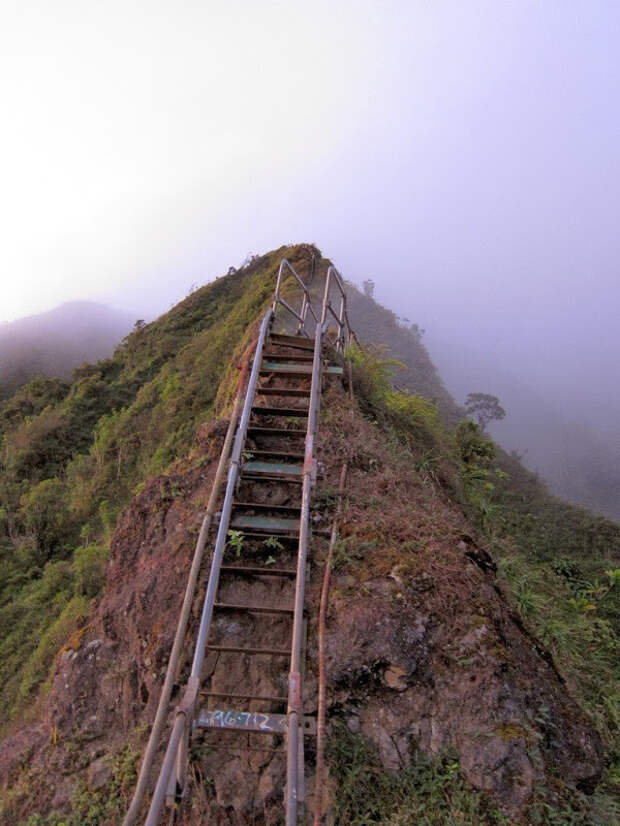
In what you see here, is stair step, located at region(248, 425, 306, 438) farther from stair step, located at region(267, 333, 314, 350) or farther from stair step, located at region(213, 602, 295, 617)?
stair step, located at region(213, 602, 295, 617)

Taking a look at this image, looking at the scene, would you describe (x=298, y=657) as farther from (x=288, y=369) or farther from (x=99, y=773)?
(x=288, y=369)

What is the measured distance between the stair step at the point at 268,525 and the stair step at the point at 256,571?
374mm

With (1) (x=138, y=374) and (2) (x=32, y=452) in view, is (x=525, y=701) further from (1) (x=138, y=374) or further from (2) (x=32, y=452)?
(1) (x=138, y=374)

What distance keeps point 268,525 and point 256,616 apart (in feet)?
2.59

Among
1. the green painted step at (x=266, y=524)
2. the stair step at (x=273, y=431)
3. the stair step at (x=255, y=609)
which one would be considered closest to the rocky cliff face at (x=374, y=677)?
the stair step at (x=255, y=609)

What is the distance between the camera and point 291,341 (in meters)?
7.27

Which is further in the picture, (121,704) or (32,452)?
(32,452)

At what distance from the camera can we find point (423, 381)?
99.3 feet

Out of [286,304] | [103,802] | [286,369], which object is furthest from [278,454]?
[286,304]

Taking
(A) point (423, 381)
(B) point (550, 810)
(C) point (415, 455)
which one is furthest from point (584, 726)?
(A) point (423, 381)

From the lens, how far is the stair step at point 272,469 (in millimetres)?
5078

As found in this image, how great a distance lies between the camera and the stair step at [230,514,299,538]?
4.52 meters

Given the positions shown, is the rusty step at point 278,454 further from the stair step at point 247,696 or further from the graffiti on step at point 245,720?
the graffiti on step at point 245,720

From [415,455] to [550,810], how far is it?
4.45 metres
